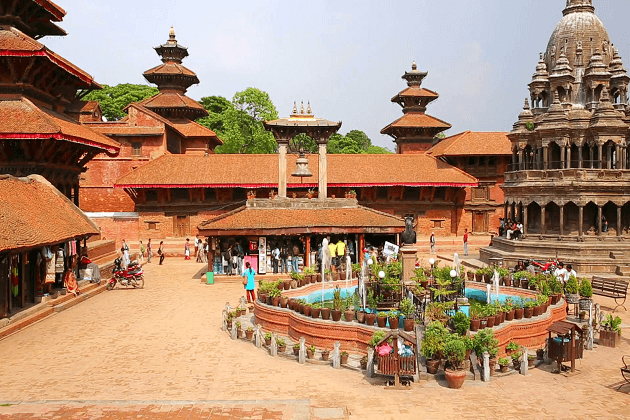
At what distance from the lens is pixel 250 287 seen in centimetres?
1966

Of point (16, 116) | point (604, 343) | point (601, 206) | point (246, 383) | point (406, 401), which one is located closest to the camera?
point (406, 401)

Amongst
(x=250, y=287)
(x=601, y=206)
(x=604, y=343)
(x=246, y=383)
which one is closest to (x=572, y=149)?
(x=601, y=206)

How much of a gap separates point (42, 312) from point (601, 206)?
27708 millimetres

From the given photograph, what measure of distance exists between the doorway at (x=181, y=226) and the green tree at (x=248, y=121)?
20.2 metres

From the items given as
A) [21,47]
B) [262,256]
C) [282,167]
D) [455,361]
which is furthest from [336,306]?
[21,47]

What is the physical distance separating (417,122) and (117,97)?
39.0m

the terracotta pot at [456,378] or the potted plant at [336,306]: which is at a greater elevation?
the potted plant at [336,306]

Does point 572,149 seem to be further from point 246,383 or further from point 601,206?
point 246,383

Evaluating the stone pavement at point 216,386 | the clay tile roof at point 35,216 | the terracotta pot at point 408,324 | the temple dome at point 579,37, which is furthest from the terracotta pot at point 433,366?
the temple dome at point 579,37

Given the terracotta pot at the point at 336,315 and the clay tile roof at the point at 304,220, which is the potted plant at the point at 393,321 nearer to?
the terracotta pot at the point at 336,315

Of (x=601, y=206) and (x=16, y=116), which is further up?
(x=16, y=116)

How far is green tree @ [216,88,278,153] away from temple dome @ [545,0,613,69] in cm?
3207

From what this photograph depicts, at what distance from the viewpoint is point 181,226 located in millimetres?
39219

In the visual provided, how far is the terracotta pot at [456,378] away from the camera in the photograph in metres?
11.4
